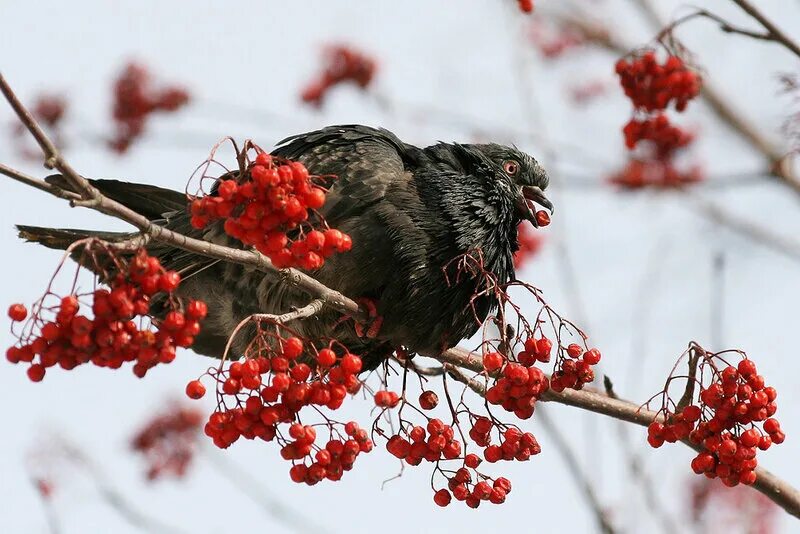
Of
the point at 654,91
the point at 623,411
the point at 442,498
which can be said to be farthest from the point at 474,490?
the point at 654,91

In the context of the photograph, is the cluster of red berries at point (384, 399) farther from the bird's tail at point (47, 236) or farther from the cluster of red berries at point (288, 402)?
the bird's tail at point (47, 236)

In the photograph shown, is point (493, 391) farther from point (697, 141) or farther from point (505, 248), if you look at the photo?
point (697, 141)

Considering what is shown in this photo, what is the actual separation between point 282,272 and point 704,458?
1.48 m

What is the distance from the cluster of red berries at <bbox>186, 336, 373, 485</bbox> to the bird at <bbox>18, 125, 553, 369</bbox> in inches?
36.6

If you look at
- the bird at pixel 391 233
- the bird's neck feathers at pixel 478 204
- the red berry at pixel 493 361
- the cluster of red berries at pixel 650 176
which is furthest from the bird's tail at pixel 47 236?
the cluster of red berries at pixel 650 176

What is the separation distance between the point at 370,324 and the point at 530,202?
3.69 feet

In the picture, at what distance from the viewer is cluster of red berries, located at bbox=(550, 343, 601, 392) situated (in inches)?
133

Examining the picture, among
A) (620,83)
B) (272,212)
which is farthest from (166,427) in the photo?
(272,212)

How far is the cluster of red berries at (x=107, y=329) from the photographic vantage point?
2.64 m

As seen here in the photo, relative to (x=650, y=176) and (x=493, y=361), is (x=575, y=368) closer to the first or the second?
(x=493, y=361)

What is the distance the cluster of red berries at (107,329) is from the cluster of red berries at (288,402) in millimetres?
365

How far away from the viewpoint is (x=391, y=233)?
14.3 ft

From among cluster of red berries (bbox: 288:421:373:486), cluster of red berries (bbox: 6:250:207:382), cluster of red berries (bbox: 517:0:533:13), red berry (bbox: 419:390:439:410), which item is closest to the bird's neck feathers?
cluster of red berries (bbox: 517:0:533:13)

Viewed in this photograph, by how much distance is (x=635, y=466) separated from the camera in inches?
206
